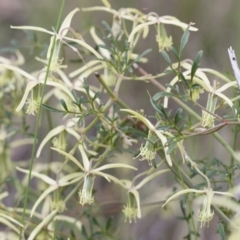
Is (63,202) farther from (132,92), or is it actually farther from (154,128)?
(132,92)

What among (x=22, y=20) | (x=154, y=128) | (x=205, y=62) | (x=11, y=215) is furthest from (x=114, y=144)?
(x=22, y=20)

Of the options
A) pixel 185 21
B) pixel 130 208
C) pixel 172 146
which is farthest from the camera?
pixel 185 21

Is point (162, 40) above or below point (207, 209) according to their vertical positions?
above

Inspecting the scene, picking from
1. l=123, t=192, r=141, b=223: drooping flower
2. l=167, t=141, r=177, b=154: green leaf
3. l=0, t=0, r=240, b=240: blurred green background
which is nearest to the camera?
l=167, t=141, r=177, b=154: green leaf

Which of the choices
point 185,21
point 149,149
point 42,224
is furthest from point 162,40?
point 185,21

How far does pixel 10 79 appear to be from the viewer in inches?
41.4

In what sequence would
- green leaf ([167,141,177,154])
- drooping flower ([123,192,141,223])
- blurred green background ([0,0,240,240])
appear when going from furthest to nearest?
blurred green background ([0,0,240,240])
drooping flower ([123,192,141,223])
green leaf ([167,141,177,154])

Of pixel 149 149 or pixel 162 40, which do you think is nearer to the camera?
pixel 149 149

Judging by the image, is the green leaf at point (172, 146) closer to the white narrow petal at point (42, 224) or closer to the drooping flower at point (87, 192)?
the drooping flower at point (87, 192)

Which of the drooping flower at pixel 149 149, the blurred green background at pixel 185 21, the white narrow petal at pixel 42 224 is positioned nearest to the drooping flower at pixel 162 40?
the drooping flower at pixel 149 149

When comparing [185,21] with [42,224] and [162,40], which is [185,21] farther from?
[42,224]

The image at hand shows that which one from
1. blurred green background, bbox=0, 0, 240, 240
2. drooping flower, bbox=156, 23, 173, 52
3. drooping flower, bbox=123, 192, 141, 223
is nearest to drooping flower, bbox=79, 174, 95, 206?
drooping flower, bbox=123, 192, 141, 223

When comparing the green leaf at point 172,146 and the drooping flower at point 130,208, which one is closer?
the green leaf at point 172,146

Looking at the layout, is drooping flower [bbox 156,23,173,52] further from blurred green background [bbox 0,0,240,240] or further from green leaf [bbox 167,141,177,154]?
blurred green background [bbox 0,0,240,240]
